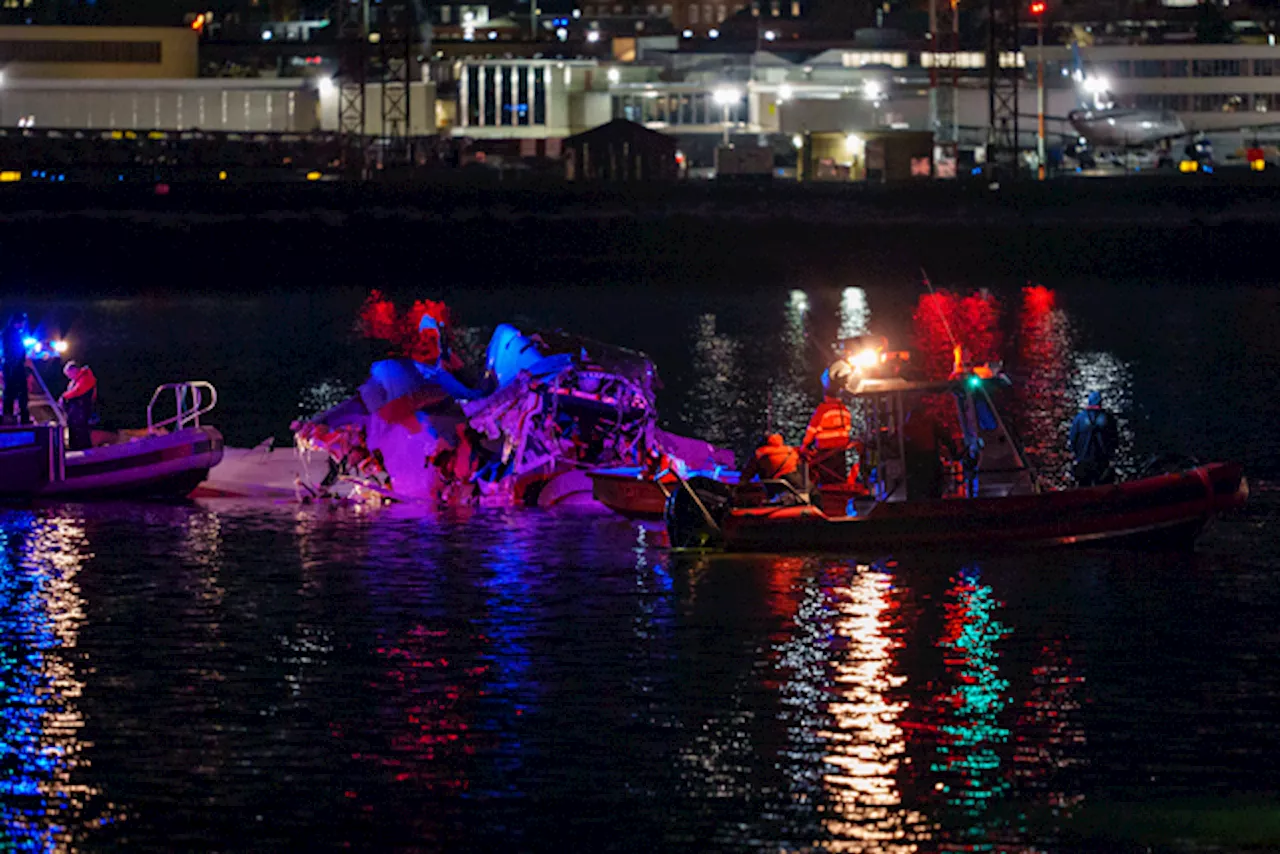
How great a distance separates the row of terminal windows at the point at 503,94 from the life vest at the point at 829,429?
107101 mm

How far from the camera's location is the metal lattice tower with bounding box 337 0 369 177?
112 metres

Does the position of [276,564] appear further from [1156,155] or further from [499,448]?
[1156,155]

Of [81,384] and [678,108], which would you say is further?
[678,108]

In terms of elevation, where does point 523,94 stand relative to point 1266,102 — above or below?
above

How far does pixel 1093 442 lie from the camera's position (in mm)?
28156

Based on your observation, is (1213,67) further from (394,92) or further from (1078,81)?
(394,92)

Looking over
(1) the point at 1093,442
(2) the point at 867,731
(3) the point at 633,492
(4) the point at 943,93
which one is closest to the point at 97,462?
(3) the point at 633,492

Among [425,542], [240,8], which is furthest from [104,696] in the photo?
[240,8]

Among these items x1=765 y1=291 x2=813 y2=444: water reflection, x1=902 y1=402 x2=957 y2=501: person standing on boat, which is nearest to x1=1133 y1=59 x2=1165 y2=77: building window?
x1=765 y1=291 x2=813 y2=444: water reflection

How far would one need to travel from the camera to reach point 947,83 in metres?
134

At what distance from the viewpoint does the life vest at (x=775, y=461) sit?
2822 centimetres

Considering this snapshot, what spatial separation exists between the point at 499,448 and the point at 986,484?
8.93m

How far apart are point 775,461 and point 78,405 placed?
39.1ft

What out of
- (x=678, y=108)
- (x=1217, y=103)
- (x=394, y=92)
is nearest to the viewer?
(x=394, y=92)
